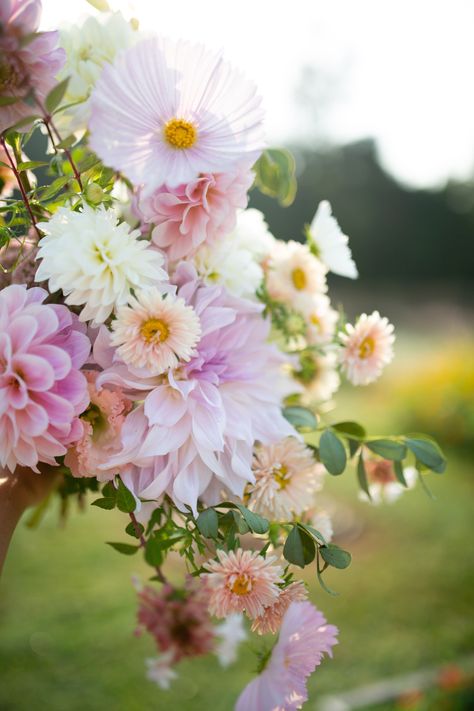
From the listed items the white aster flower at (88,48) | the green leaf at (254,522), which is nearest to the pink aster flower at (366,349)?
the green leaf at (254,522)

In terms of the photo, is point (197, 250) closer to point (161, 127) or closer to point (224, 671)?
point (161, 127)

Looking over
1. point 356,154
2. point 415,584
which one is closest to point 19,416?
point 415,584

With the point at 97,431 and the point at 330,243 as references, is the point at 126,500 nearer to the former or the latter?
the point at 97,431

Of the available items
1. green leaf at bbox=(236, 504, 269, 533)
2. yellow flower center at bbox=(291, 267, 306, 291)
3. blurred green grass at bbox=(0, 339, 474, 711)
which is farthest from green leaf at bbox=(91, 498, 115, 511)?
blurred green grass at bbox=(0, 339, 474, 711)

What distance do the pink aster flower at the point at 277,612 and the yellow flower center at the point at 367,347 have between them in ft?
0.88

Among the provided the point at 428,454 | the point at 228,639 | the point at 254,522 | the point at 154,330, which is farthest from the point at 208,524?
the point at 228,639

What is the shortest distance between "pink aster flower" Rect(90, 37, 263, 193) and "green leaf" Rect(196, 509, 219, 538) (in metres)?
0.26

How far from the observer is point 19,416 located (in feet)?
1.60

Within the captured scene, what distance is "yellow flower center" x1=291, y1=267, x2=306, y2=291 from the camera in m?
0.73

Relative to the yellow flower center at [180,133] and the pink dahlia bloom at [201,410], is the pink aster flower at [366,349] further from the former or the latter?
the yellow flower center at [180,133]

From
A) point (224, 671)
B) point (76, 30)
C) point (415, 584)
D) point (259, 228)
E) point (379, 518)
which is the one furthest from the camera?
point (379, 518)

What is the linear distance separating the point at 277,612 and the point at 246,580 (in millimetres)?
41

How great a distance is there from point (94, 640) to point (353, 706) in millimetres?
869

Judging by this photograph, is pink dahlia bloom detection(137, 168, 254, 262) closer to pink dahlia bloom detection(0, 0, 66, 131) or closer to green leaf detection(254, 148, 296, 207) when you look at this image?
pink dahlia bloom detection(0, 0, 66, 131)
